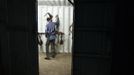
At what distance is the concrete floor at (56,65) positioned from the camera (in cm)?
438

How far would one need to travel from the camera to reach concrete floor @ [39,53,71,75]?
4375 mm

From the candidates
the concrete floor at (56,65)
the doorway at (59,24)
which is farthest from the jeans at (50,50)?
the concrete floor at (56,65)

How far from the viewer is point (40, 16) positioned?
6398mm

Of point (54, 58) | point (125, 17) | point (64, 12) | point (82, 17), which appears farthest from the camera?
point (64, 12)

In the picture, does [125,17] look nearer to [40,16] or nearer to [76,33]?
[76,33]
